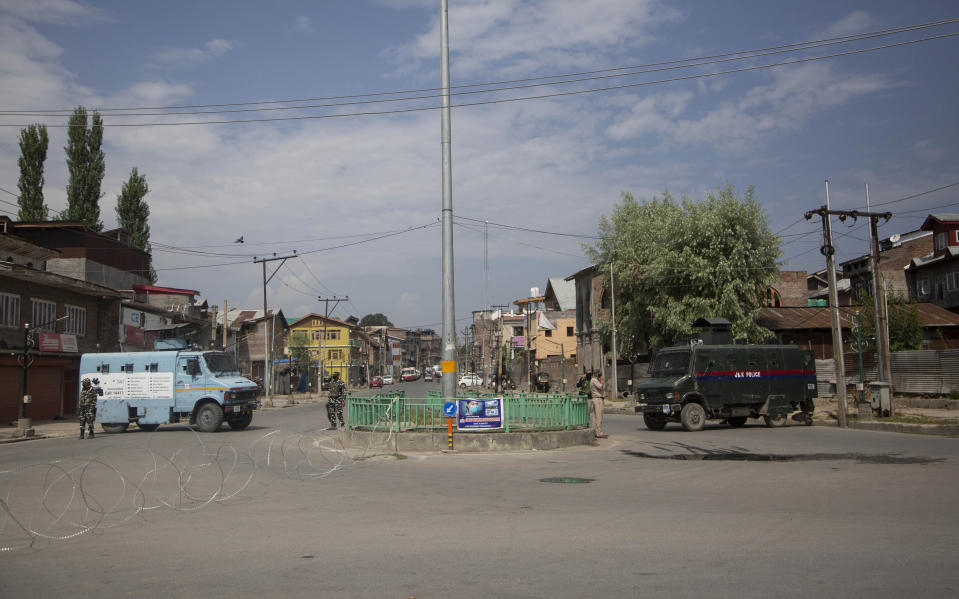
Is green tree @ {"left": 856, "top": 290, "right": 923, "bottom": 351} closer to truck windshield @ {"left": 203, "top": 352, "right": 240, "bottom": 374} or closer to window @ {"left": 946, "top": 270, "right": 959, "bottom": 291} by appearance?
window @ {"left": 946, "top": 270, "right": 959, "bottom": 291}

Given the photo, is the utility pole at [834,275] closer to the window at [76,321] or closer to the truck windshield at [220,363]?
the truck windshield at [220,363]

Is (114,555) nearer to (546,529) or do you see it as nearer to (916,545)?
(546,529)

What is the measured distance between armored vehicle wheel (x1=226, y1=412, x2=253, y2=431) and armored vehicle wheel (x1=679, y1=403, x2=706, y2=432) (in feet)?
47.2

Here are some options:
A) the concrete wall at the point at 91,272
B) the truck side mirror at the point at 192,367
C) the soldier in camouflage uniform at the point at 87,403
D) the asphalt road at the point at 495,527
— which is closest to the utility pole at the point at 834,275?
the asphalt road at the point at 495,527

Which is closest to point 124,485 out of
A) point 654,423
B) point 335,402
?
point 335,402

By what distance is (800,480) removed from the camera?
443 inches

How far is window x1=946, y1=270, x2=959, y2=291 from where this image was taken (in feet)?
162

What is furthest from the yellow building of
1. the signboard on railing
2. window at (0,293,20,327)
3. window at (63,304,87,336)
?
the signboard on railing

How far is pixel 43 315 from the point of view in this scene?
32.4 meters

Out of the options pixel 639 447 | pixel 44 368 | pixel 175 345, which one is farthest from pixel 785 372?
pixel 44 368

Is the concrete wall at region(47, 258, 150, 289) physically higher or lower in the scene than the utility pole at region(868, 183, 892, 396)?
higher

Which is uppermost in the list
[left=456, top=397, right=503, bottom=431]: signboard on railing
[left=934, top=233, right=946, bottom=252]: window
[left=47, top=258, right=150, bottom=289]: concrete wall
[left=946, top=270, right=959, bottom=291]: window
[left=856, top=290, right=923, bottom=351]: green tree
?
[left=934, top=233, right=946, bottom=252]: window

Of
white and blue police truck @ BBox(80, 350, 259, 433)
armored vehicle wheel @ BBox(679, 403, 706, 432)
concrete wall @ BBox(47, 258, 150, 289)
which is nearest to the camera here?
armored vehicle wheel @ BBox(679, 403, 706, 432)

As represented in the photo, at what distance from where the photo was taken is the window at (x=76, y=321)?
34438mm
